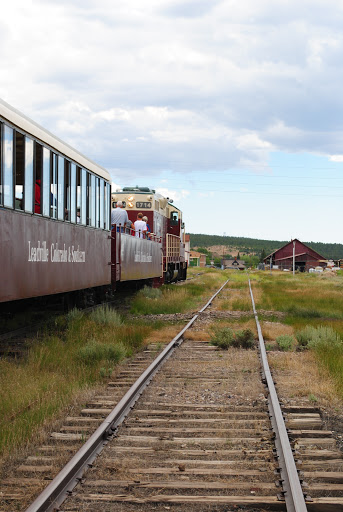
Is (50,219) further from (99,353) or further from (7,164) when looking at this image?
(99,353)

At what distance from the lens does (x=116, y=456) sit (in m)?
5.31

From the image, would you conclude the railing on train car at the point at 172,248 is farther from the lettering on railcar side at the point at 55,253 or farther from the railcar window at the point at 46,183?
the railcar window at the point at 46,183

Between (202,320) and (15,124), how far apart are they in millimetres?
9205

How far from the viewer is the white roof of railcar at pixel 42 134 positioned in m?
8.70

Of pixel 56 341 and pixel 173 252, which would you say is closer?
pixel 56 341

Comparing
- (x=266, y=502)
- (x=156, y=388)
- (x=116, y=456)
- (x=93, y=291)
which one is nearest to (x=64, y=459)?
(x=116, y=456)

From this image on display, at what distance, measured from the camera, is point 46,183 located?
34.6 ft

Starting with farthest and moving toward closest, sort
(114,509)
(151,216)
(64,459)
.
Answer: (151,216), (64,459), (114,509)

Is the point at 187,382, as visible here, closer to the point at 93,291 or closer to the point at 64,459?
the point at 64,459

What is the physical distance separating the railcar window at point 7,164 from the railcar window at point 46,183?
5.27ft

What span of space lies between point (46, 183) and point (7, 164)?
1958mm

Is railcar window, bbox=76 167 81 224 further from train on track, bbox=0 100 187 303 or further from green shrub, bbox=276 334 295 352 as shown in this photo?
green shrub, bbox=276 334 295 352

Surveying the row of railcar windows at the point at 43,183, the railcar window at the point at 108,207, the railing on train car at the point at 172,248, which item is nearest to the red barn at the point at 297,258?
the railing on train car at the point at 172,248

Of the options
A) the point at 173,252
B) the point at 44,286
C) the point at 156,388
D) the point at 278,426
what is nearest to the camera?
the point at 278,426
